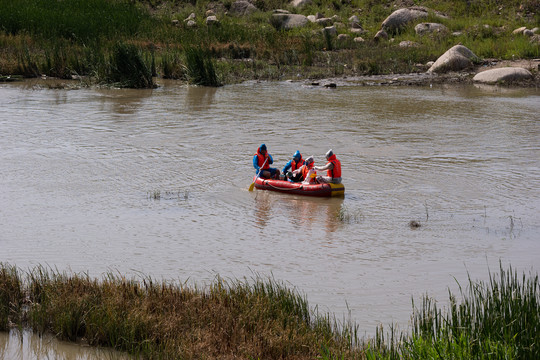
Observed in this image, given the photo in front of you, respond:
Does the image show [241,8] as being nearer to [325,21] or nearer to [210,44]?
[325,21]

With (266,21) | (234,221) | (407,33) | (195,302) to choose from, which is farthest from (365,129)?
(266,21)

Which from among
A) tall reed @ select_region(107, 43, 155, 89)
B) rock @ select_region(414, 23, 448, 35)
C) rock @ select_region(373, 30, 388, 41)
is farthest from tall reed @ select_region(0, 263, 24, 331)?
rock @ select_region(414, 23, 448, 35)

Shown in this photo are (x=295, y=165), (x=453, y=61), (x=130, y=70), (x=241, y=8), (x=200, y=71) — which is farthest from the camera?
(x=241, y=8)

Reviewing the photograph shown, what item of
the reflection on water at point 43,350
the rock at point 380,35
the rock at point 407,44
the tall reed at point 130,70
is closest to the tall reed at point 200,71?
the tall reed at point 130,70

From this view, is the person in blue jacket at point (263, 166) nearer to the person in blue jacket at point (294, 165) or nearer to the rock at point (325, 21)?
the person in blue jacket at point (294, 165)

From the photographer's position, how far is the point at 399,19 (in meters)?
41.4

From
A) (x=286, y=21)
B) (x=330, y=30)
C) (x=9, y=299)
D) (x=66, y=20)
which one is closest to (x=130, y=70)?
(x=66, y=20)

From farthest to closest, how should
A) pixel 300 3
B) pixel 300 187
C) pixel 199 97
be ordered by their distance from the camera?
pixel 300 3 → pixel 199 97 → pixel 300 187

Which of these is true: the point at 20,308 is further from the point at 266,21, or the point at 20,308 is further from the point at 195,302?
the point at 266,21

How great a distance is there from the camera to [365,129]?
2048 centimetres

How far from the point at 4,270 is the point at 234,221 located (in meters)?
4.69

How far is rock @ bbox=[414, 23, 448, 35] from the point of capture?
129 ft

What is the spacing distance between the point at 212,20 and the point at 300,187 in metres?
29.6

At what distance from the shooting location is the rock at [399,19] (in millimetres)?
41219
